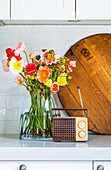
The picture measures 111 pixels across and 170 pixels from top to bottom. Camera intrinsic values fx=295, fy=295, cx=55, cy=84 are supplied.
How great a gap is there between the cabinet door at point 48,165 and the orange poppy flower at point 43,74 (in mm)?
521

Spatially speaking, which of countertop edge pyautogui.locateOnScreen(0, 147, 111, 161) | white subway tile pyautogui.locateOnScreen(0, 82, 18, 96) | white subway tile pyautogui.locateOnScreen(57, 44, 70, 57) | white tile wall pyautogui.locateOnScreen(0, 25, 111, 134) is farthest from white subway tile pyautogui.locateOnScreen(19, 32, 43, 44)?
countertop edge pyautogui.locateOnScreen(0, 147, 111, 161)

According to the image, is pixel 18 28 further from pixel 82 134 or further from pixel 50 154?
pixel 50 154

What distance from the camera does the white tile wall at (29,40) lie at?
7.25ft

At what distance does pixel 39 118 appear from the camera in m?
1.83

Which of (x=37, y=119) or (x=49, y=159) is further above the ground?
(x=37, y=119)

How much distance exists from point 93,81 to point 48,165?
0.87 meters

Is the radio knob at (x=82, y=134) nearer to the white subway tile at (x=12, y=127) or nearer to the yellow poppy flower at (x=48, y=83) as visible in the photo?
the yellow poppy flower at (x=48, y=83)

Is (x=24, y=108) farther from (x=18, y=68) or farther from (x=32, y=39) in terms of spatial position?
(x=32, y=39)

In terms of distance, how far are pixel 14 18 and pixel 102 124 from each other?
0.96 m
